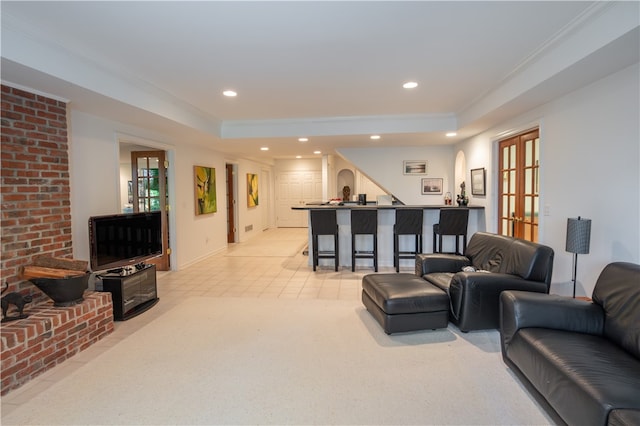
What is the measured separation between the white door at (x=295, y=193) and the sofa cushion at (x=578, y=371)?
909 cm

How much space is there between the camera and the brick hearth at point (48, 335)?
2.20 meters

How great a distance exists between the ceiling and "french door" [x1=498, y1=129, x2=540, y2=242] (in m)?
0.50

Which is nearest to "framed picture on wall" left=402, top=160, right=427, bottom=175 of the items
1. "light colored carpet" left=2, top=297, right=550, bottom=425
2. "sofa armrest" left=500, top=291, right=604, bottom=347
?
"light colored carpet" left=2, top=297, right=550, bottom=425

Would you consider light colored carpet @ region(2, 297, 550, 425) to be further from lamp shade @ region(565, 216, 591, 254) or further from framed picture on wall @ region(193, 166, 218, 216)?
framed picture on wall @ region(193, 166, 218, 216)

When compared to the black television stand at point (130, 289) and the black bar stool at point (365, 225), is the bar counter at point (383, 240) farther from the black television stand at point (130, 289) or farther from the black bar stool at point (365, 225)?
the black television stand at point (130, 289)

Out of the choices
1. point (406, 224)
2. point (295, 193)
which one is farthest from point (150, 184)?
point (295, 193)

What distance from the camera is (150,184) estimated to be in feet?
17.6

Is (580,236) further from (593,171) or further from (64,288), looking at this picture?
(64,288)

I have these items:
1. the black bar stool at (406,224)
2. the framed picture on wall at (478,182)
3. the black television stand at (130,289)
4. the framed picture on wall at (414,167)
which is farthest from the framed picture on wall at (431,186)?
the black television stand at (130,289)

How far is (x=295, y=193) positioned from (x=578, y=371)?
32.2 feet

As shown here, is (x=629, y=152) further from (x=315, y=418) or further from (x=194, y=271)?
(x=194, y=271)

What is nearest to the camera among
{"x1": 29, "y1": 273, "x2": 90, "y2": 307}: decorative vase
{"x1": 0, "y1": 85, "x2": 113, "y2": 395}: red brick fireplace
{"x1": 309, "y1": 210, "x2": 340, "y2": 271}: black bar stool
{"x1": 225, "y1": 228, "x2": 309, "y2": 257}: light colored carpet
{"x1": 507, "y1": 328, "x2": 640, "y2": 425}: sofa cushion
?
{"x1": 507, "y1": 328, "x2": 640, "y2": 425}: sofa cushion

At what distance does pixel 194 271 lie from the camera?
17.7ft

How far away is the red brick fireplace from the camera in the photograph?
2373 mm
